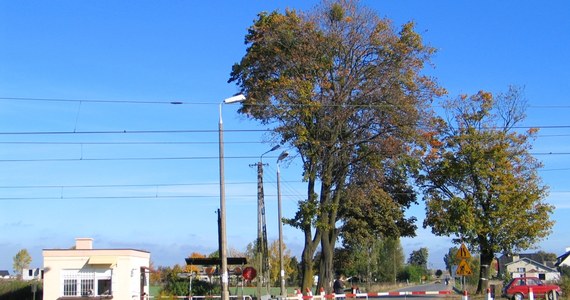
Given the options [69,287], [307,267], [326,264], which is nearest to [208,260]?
[307,267]

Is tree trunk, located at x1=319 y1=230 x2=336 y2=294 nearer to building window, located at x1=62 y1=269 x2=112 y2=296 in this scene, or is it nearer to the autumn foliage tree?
building window, located at x1=62 y1=269 x2=112 y2=296

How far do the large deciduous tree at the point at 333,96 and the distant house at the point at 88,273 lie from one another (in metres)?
10.0

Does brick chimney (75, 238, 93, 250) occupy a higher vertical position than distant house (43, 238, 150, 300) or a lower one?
higher

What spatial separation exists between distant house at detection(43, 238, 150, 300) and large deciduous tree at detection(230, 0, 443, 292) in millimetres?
10002

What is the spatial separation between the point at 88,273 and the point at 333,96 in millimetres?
16778

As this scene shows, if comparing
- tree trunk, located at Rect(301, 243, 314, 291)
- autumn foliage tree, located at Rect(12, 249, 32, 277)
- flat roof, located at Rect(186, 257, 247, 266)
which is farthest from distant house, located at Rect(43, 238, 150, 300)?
autumn foliage tree, located at Rect(12, 249, 32, 277)

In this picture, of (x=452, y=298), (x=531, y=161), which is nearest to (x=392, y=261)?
(x=531, y=161)

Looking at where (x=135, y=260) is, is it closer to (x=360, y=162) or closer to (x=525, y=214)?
(x=360, y=162)

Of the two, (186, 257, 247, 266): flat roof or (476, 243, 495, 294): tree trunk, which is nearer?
(186, 257, 247, 266): flat roof

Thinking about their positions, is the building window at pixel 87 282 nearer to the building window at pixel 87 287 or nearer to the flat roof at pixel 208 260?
the building window at pixel 87 287

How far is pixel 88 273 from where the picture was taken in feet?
121

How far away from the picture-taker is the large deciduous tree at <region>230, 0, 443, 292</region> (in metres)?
36.9

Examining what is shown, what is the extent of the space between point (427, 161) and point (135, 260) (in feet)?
79.7

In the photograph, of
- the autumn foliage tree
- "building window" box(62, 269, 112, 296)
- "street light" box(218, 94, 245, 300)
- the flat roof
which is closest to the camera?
"street light" box(218, 94, 245, 300)
